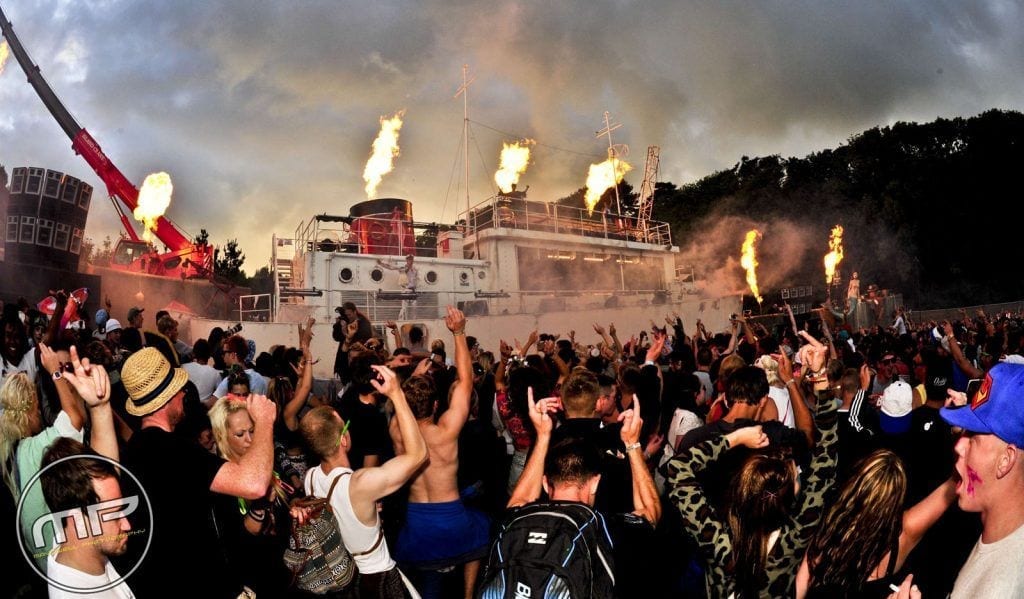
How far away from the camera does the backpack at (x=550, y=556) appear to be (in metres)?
2.58

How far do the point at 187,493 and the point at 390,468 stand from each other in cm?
103

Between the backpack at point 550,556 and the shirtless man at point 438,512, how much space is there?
189cm

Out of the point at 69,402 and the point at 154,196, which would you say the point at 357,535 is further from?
the point at 154,196

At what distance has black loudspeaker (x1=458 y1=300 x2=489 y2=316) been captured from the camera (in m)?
21.8

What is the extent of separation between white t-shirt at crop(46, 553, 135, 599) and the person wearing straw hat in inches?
5.3

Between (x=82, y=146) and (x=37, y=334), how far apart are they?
75.6 ft

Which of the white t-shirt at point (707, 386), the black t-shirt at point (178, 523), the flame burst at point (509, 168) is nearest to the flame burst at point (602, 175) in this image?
the flame burst at point (509, 168)

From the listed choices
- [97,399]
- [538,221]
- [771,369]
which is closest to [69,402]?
[97,399]

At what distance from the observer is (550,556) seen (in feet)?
8.55

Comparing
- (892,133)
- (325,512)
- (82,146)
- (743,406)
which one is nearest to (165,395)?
(325,512)

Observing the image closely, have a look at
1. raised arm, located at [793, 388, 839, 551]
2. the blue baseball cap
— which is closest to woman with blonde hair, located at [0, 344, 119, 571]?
raised arm, located at [793, 388, 839, 551]

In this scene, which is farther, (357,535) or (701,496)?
(357,535)

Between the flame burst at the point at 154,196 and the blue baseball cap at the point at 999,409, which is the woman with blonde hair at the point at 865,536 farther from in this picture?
the flame burst at the point at 154,196

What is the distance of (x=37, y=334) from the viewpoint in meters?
7.92
